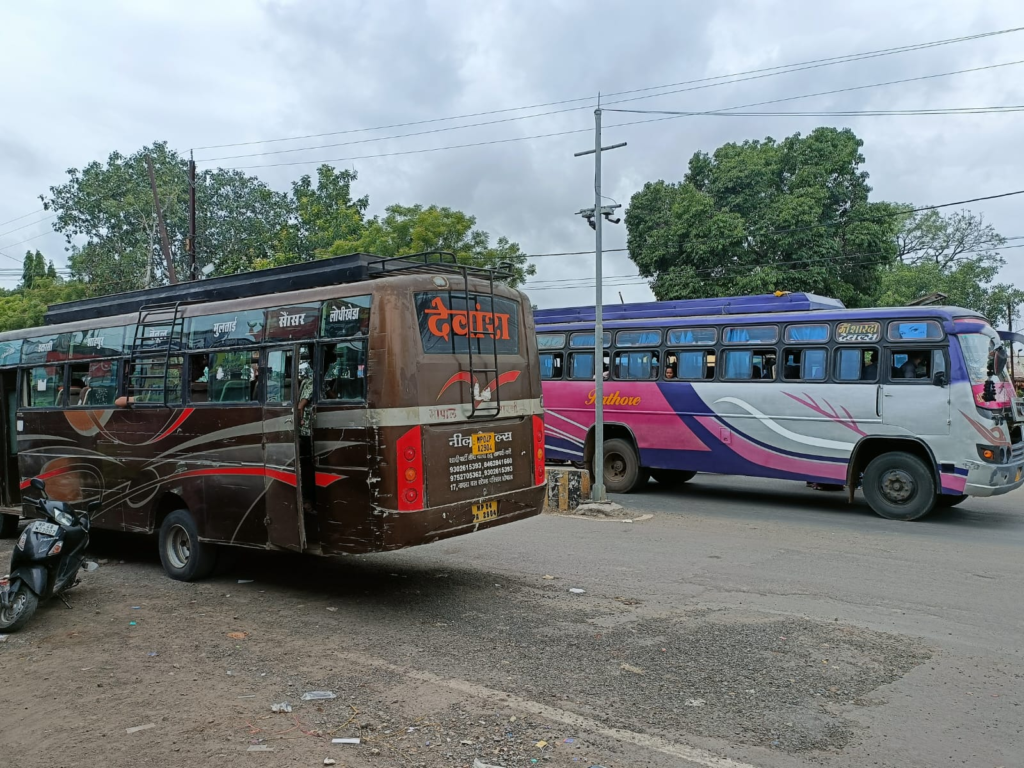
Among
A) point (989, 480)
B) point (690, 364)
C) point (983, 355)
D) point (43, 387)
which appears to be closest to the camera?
point (43, 387)

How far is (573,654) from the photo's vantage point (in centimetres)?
554

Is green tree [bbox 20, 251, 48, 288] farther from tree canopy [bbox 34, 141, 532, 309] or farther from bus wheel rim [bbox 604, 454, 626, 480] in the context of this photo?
bus wheel rim [bbox 604, 454, 626, 480]

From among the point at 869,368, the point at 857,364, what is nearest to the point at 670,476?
the point at 857,364

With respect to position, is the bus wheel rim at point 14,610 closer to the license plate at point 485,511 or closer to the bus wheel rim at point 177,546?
the bus wheel rim at point 177,546

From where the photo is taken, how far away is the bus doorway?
1012 cm

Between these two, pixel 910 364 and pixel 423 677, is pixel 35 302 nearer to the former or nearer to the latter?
pixel 910 364

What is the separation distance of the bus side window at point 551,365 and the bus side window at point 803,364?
4372 millimetres

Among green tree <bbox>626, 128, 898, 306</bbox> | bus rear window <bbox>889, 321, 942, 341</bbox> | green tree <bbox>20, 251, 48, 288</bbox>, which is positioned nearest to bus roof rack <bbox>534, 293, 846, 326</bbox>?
bus rear window <bbox>889, 321, 942, 341</bbox>

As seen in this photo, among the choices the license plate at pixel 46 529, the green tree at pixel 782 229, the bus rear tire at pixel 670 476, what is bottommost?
the bus rear tire at pixel 670 476

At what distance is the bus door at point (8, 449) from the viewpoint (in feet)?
33.3

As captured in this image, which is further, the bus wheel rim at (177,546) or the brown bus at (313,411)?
the bus wheel rim at (177,546)

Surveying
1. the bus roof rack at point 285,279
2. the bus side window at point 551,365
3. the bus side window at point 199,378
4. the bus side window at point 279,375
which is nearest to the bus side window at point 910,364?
the bus side window at point 551,365

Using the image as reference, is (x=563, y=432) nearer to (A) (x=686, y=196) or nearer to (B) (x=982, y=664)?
(B) (x=982, y=664)

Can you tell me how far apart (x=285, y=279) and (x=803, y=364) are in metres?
8.51
